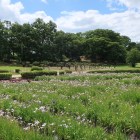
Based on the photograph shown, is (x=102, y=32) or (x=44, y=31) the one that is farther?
(x=102, y=32)

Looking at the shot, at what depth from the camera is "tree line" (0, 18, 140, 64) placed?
79.8 metres

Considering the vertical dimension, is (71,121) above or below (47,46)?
below

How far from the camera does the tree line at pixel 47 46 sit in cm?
7981

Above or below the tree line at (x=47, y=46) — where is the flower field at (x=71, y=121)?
below

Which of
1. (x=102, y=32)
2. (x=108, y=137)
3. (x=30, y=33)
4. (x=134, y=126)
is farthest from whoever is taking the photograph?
(x=102, y=32)

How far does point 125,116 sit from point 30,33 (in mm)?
75171

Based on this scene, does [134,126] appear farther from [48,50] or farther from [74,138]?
[48,50]

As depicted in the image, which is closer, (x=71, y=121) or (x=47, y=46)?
(x=71, y=121)

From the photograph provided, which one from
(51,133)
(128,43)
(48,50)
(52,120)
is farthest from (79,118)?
(128,43)

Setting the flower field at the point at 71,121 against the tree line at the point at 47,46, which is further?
the tree line at the point at 47,46

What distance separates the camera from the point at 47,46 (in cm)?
8225

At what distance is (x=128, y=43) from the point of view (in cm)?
12369

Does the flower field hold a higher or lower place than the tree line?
lower

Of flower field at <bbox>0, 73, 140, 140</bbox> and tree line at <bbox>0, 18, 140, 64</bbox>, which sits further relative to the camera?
tree line at <bbox>0, 18, 140, 64</bbox>
